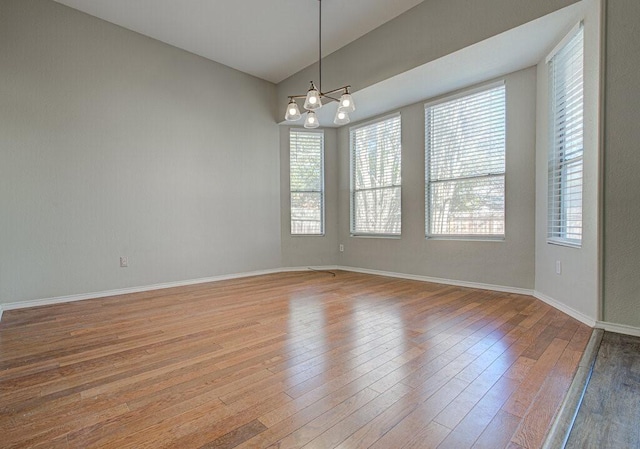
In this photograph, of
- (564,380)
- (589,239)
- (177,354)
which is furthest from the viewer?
(589,239)

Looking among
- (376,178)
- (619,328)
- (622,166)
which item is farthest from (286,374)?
(376,178)

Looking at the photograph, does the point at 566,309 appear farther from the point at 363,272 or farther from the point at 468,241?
the point at 363,272

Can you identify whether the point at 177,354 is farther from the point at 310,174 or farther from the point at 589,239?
the point at 310,174

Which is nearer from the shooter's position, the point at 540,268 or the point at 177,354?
the point at 177,354

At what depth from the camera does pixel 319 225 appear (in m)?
5.70

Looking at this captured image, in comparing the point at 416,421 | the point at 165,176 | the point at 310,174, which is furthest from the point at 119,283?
the point at 416,421

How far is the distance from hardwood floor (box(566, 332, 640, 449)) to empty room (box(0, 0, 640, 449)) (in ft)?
0.04

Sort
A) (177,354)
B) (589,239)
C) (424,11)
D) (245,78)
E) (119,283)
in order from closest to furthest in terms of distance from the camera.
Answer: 1. (177,354)
2. (589,239)
3. (424,11)
4. (119,283)
5. (245,78)

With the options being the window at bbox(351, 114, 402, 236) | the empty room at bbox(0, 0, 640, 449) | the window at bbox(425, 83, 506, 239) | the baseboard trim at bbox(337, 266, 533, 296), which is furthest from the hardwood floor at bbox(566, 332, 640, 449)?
the window at bbox(351, 114, 402, 236)

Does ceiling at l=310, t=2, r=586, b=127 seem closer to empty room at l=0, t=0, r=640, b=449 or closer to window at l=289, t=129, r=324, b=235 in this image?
empty room at l=0, t=0, r=640, b=449

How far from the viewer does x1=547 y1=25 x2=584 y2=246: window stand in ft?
9.29

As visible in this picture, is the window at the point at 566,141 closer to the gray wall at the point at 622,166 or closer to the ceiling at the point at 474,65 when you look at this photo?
the ceiling at the point at 474,65

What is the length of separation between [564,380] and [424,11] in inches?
145

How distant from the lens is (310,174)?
5648 millimetres
